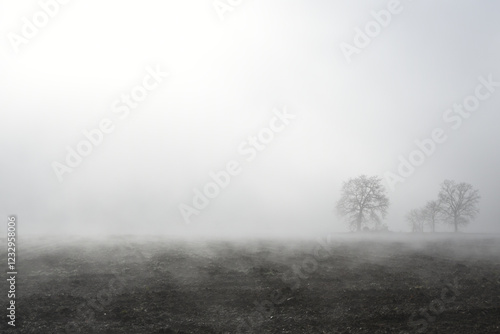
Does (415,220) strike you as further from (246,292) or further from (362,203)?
(246,292)

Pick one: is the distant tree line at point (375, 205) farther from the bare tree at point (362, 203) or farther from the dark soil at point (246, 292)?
the dark soil at point (246, 292)

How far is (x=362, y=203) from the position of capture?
72.6m

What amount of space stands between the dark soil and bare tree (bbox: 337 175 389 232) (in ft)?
138

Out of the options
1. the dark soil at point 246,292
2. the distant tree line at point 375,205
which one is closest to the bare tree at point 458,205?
the distant tree line at point 375,205

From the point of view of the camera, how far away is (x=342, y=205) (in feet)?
247

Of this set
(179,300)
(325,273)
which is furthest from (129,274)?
(325,273)

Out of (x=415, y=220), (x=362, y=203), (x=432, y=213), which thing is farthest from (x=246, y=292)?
(x=415, y=220)

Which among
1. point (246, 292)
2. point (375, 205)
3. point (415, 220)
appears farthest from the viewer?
point (415, 220)

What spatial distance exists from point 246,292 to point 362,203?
59380mm

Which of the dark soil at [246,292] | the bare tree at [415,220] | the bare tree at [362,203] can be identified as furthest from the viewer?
the bare tree at [415,220]

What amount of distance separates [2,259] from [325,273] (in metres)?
27.5

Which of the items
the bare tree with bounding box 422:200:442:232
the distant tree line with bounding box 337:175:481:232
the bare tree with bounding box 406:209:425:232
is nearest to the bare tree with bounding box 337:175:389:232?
the distant tree line with bounding box 337:175:481:232

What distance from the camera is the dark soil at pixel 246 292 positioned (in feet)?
54.7

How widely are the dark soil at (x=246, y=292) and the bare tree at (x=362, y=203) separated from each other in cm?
4220
